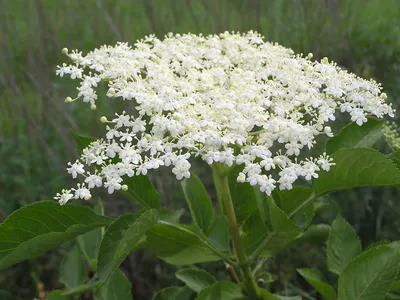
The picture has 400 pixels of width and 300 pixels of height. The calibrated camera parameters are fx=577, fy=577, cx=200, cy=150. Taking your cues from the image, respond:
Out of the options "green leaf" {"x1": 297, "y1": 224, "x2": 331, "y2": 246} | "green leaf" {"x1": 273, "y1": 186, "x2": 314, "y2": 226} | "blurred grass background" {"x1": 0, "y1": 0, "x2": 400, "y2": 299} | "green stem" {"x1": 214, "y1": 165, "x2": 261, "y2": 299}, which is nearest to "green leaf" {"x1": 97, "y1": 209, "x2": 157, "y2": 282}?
"green stem" {"x1": 214, "y1": 165, "x2": 261, "y2": 299}

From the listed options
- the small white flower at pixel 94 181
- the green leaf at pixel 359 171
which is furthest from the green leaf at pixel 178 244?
the green leaf at pixel 359 171

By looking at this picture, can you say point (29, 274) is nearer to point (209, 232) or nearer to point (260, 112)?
point (209, 232)

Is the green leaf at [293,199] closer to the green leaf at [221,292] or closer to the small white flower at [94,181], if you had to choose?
the green leaf at [221,292]

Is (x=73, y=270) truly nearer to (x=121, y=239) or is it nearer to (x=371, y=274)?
(x=121, y=239)

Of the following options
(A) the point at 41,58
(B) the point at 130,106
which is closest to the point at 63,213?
(B) the point at 130,106

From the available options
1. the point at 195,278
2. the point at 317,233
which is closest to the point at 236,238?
the point at 195,278

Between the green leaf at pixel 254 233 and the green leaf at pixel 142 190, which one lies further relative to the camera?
the green leaf at pixel 254 233
